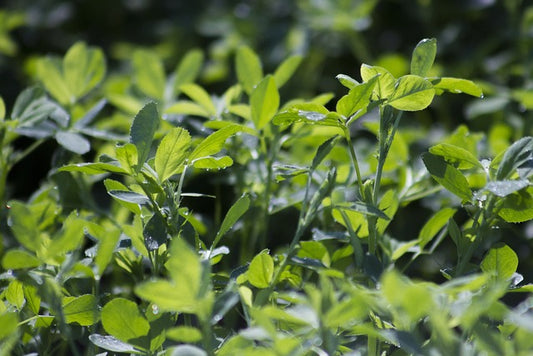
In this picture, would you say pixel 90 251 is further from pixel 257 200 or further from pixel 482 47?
pixel 482 47

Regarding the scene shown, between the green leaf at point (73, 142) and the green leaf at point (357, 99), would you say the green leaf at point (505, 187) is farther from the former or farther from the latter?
the green leaf at point (73, 142)

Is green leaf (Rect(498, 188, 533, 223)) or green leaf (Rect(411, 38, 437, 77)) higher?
green leaf (Rect(411, 38, 437, 77))

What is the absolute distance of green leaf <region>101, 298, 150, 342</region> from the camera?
2.23ft

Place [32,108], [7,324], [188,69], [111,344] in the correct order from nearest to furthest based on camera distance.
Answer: [7,324] → [111,344] → [32,108] → [188,69]

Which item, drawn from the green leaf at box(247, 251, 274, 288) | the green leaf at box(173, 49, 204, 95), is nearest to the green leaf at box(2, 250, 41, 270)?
the green leaf at box(247, 251, 274, 288)

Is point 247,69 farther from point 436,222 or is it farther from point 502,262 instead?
point 502,262

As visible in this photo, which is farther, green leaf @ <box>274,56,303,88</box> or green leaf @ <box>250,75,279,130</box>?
green leaf @ <box>274,56,303,88</box>

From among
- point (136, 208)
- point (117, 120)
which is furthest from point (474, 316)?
point (117, 120)

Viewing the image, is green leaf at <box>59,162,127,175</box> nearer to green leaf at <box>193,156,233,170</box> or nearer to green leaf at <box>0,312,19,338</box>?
green leaf at <box>193,156,233,170</box>

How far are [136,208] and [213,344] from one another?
0.59 ft

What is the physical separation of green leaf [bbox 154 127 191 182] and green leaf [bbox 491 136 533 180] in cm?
34

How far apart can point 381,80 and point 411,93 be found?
1.4 inches

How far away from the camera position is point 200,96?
3.37ft

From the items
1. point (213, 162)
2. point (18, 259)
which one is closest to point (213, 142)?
point (213, 162)
